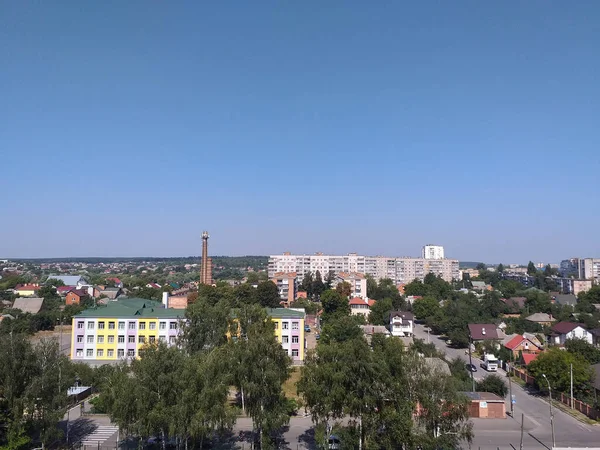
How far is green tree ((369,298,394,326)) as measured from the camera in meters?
60.0

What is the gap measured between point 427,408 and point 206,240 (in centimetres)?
7509

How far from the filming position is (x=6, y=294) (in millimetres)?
88688

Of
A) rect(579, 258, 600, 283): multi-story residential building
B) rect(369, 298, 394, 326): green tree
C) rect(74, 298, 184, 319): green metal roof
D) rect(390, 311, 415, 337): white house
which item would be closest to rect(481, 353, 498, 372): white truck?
rect(390, 311, 415, 337): white house

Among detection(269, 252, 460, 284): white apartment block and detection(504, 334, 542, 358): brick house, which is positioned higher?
detection(269, 252, 460, 284): white apartment block

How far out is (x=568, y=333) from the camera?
49.5 meters

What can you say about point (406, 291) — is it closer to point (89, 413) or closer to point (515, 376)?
point (515, 376)

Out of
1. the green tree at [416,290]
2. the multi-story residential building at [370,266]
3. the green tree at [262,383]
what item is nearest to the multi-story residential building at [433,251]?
the multi-story residential building at [370,266]

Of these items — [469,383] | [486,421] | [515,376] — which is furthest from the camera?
[515,376]

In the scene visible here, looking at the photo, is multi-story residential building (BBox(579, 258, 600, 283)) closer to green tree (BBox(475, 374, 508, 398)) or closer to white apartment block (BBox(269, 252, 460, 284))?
white apartment block (BBox(269, 252, 460, 284))

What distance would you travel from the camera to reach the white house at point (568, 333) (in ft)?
162

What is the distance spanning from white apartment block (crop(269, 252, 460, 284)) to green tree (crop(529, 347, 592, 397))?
90.0 meters

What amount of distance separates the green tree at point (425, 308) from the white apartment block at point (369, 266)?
55.8m

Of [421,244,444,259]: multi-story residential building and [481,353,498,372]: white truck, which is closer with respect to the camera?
[481,353,498,372]: white truck

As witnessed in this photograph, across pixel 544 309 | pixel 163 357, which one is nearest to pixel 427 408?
pixel 163 357
